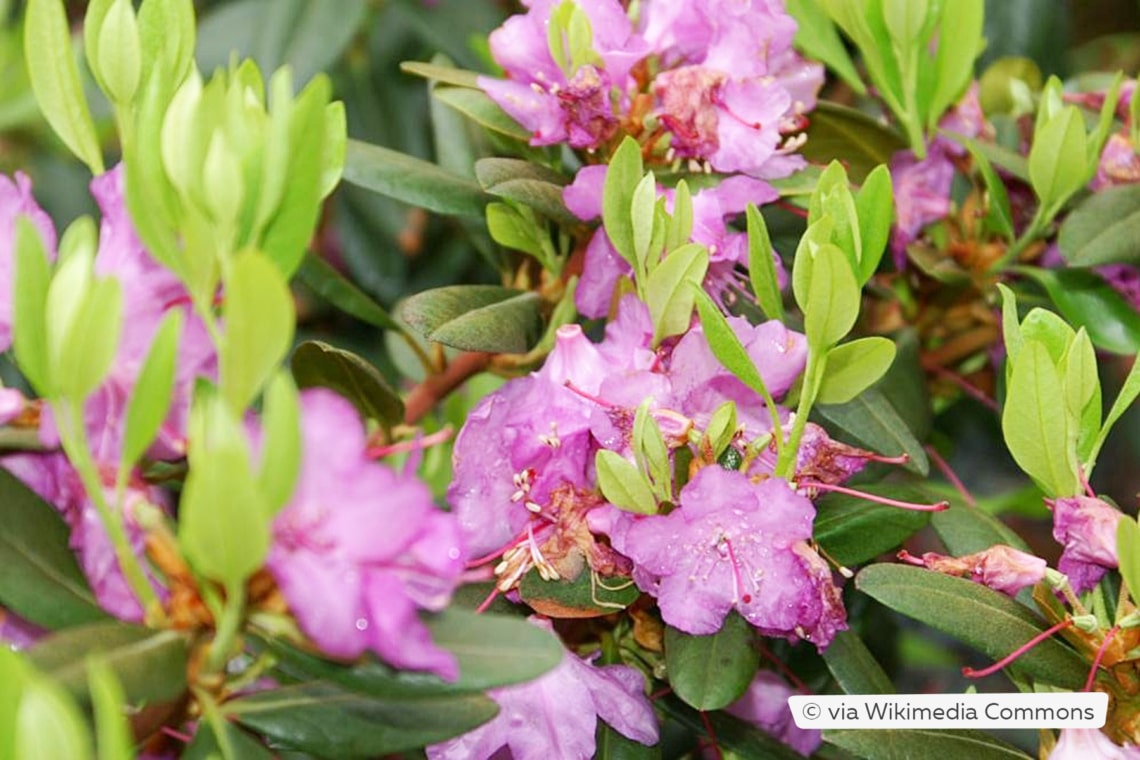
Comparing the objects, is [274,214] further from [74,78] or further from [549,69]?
[549,69]

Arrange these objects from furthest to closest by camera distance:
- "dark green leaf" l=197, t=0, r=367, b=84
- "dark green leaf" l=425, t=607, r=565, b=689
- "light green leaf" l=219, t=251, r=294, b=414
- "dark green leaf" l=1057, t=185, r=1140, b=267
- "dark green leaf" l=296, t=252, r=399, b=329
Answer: "dark green leaf" l=197, t=0, r=367, b=84 < "dark green leaf" l=296, t=252, r=399, b=329 < "dark green leaf" l=1057, t=185, r=1140, b=267 < "dark green leaf" l=425, t=607, r=565, b=689 < "light green leaf" l=219, t=251, r=294, b=414

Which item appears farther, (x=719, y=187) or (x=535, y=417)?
(x=719, y=187)

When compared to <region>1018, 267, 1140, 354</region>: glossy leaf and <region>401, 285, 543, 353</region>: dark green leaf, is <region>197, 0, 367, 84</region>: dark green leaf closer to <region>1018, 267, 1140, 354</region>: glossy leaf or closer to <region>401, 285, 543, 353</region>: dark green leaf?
<region>401, 285, 543, 353</region>: dark green leaf

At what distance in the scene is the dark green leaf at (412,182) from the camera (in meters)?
1.06

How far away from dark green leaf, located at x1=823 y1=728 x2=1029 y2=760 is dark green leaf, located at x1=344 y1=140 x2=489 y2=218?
48 centimetres

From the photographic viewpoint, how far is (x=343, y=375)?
3.08 feet

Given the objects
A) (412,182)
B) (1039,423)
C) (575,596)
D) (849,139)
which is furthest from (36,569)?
(849,139)

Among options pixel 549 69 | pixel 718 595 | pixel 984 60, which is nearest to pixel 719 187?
pixel 549 69

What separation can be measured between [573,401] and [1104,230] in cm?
44

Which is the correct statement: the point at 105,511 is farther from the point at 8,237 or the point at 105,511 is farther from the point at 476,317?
the point at 476,317

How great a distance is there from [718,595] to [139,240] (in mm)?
385

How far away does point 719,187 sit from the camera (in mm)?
999

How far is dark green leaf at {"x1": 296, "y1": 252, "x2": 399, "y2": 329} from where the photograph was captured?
3.74ft

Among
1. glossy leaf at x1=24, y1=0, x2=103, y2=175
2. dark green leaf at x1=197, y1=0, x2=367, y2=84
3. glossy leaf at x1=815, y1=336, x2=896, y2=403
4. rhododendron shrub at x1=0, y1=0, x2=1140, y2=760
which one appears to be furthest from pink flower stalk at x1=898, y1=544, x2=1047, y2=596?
dark green leaf at x1=197, y1=0, x2=367, y2=84
